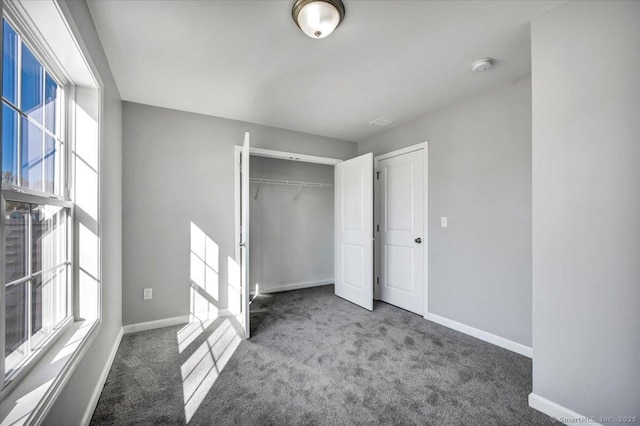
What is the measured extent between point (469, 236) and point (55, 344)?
3.25 metres

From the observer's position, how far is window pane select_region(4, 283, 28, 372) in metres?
1.11

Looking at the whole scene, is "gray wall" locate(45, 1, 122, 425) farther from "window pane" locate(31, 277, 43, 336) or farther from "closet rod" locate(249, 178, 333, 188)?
"closet rod" locate(249, 178, 333, 188)

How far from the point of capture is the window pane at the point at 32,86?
1.28 metres

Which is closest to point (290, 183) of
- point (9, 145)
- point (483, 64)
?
point (483, 64)

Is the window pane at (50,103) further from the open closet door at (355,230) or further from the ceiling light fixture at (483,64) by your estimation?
the open closet door at (355,230)

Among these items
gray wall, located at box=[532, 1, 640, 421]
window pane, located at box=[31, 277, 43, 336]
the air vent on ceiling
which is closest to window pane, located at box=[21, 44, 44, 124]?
window pane, located at box=[31, 277, 43, 336]

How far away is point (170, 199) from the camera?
308cm

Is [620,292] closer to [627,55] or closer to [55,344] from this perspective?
[627,55]

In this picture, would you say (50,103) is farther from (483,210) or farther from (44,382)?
(483,210)

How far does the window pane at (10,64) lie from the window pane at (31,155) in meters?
0.14

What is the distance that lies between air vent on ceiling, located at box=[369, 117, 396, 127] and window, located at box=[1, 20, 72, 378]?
2.92 m

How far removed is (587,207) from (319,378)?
1993 mm

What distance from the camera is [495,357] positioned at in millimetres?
2348

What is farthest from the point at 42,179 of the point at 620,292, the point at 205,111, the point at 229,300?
the point at 620,292
